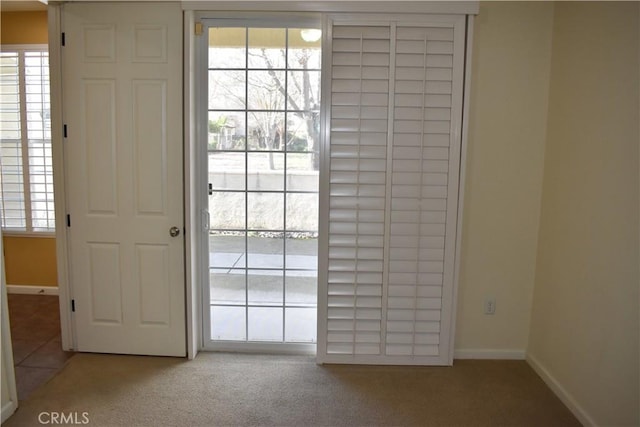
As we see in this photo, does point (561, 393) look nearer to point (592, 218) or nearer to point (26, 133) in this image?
point (592, 218)

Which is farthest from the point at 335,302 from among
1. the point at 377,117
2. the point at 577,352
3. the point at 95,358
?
the point at 95,358

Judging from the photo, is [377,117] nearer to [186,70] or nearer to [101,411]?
[186,70]

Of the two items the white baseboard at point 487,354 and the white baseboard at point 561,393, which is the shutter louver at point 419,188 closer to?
the white baseboard at point 487,354

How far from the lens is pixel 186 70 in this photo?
2688mm

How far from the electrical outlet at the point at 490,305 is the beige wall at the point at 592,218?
29 centimetres

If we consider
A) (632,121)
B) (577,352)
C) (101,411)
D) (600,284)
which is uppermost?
(632,121)

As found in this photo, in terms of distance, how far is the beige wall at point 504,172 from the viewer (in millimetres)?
2746

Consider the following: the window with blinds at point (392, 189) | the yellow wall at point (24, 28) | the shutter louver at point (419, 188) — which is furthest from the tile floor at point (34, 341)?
the yellow wall at point (24, 28)

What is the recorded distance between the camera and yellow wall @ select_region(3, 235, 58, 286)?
4059mm

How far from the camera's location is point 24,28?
3828 millimetres

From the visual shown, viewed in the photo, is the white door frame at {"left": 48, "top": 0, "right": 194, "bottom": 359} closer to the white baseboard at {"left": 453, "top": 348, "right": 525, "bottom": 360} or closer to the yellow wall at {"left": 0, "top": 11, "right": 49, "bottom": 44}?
the yellow wall at {"left": 0, "top": 11, "right": 49, "bottom": 44}

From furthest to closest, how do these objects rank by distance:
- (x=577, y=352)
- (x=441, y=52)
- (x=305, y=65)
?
(x=305, y=65)
(x=441, y=52)
(x=577, y=352)

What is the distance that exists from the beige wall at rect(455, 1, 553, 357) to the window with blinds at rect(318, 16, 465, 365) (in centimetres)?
20

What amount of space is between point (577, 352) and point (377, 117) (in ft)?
5.87
